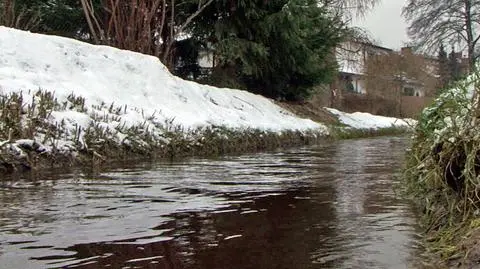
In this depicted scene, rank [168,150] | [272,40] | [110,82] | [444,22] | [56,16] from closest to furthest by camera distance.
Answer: [168,150] → [110,82] → [56,16] → [272,40] → [444,22]

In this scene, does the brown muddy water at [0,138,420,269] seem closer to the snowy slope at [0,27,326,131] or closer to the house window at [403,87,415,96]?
the snowy slope at [0,27,326,131]

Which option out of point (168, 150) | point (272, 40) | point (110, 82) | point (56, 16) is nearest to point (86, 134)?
point (168, 150)

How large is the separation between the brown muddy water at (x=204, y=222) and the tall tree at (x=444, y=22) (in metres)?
31.6

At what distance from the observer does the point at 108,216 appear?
14.0ft

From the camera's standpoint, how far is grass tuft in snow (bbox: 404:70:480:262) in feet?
10.4

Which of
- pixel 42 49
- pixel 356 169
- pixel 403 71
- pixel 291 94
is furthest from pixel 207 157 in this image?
pixel 403 71

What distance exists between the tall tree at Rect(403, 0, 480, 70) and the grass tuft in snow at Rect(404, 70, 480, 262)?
33.1 m

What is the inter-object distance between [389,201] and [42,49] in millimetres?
8844

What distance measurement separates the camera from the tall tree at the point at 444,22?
35.7 metres

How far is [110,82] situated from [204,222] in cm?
836

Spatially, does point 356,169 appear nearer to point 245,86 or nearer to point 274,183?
point 274,183

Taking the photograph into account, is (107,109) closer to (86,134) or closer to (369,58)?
(86,134)

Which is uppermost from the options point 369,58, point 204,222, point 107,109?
point 369,58

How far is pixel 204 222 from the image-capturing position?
4117 millimetres
